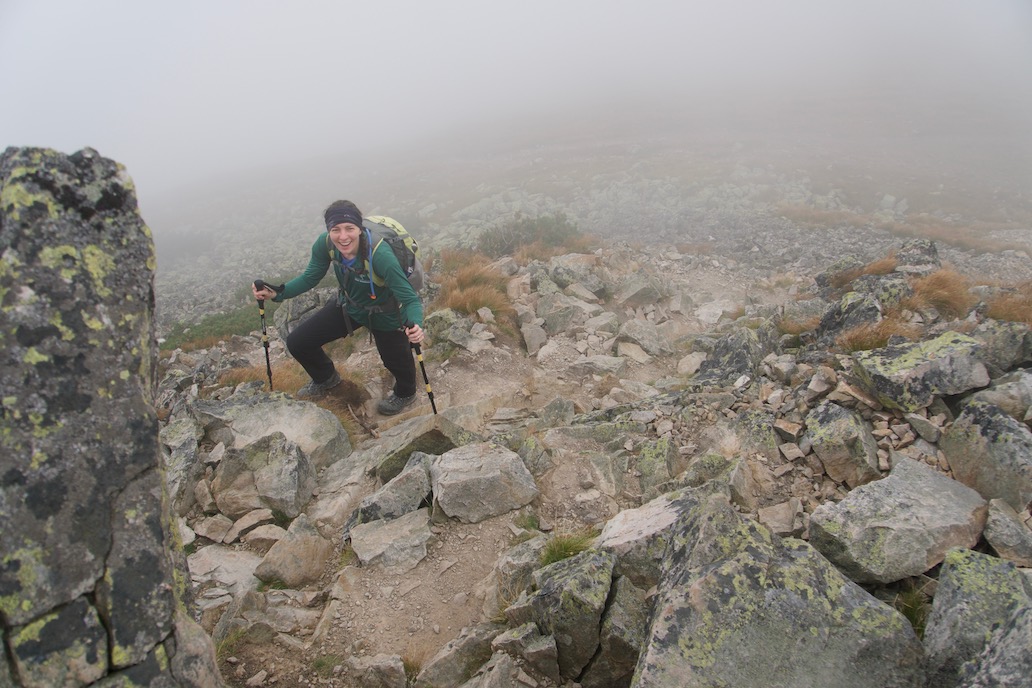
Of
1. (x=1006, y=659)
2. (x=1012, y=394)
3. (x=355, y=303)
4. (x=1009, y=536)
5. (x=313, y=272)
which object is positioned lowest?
(x=1009, y=536)

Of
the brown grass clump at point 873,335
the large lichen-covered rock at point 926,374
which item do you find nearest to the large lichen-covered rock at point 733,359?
the brown grass clump at point 873,335

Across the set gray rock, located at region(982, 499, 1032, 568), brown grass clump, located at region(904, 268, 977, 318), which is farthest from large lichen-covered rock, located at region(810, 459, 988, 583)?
brown grass clump, located at region(904, 268, 977, 318)

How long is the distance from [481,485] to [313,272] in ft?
12.4

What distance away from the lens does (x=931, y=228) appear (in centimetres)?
2600

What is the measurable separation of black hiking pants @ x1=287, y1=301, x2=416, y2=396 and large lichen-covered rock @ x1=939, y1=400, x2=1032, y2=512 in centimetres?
639

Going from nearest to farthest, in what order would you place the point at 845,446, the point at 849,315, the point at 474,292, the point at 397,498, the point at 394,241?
the point at 845,446 → the point at 397,498 → the point at 394,241 → the point at 849,315 → the point at 474,292

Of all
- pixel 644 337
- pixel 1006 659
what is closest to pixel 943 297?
pixel 644 337

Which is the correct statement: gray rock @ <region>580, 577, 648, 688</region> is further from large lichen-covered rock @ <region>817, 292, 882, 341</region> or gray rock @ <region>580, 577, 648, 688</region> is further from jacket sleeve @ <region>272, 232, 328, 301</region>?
large lichen-covered rock @ <region>817, 292, 882, 341</region>

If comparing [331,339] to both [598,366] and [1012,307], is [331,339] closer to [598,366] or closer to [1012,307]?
[598,366]

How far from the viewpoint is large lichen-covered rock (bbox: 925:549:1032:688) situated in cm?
290

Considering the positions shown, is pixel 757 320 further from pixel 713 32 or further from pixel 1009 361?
pixel 713 32

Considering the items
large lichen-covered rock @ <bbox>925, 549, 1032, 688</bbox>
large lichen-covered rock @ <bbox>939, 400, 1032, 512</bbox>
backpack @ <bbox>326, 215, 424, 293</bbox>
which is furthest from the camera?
backpack @ <bbox>326, 215, 424, 293</bbox>

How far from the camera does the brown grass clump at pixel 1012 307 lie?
7.32 meters

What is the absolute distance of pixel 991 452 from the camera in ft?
15.3
